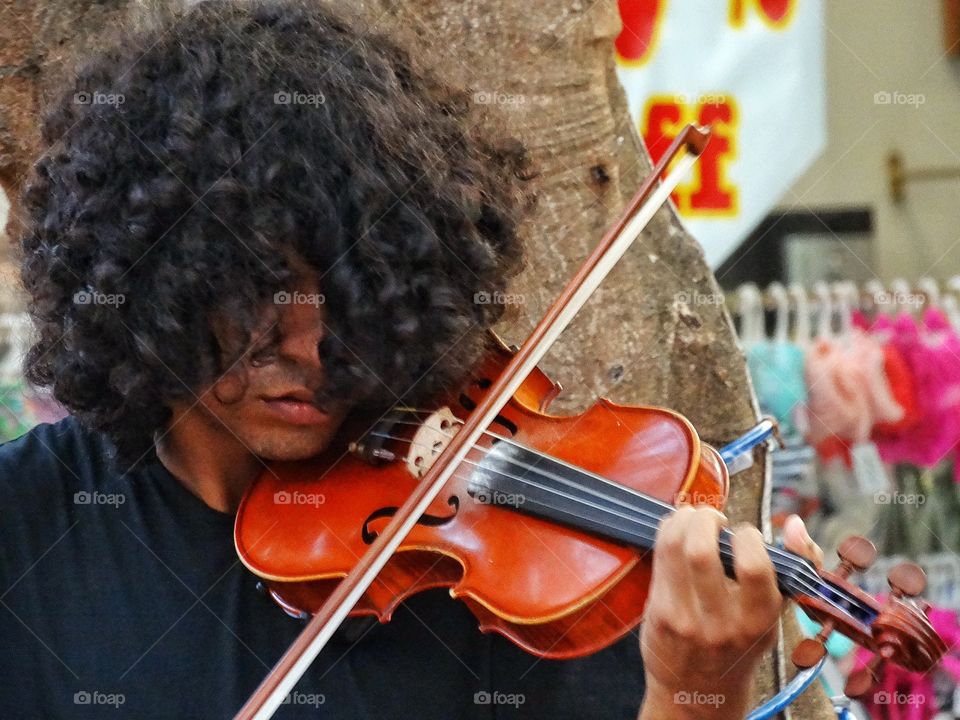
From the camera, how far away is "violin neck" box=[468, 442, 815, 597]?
1137 mm

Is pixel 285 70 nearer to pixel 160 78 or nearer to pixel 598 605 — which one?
pixel 160 78

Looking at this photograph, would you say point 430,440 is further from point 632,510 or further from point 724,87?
point 724,87

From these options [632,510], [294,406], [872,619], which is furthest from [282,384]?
[872,619]

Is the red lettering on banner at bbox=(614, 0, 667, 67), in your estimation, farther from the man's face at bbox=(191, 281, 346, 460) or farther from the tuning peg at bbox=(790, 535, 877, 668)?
the tuning peg at bbox=(790, 535, 877, 668)

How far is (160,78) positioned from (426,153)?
32 cm

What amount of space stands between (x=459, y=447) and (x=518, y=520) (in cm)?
10

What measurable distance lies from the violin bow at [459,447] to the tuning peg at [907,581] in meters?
0.45

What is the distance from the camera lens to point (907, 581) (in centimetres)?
110

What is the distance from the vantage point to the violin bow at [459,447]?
1.15 meters

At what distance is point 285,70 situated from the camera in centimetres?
129

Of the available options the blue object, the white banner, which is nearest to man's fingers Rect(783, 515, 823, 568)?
the blue object

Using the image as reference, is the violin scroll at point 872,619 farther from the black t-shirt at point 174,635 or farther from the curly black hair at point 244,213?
the curly black hair at point 244,213

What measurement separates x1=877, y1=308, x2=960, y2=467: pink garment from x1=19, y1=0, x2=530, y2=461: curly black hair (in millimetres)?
1722

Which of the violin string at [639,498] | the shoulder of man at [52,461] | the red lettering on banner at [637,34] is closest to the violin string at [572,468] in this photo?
the violin string at [639,498]
